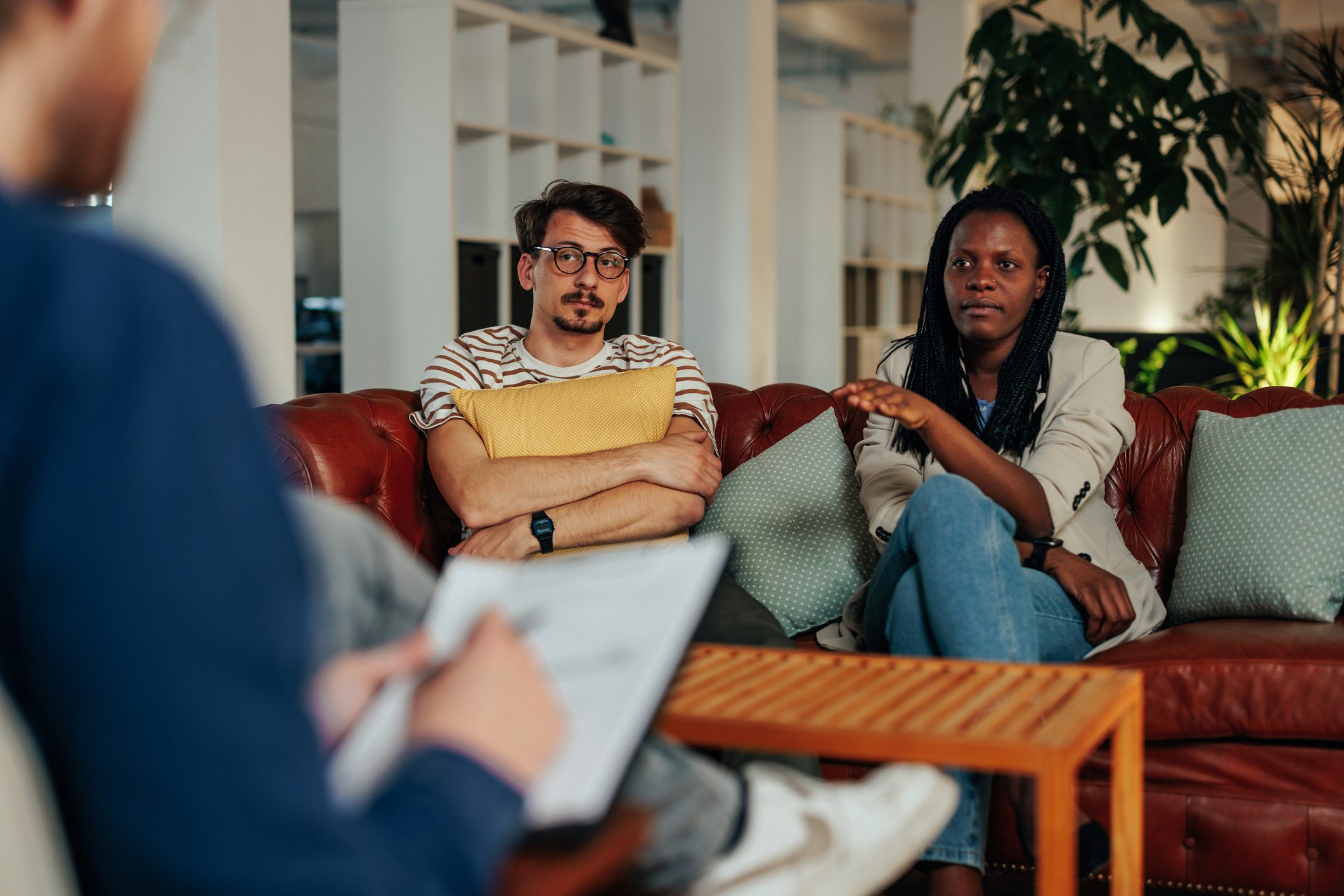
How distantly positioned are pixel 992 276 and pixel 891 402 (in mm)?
479

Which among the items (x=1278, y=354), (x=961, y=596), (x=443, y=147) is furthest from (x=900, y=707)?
(x=443, y=147)

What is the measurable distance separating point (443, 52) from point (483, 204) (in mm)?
648

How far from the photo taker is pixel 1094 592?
209 centimetres

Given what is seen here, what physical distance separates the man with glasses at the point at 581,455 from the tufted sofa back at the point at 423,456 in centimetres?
10

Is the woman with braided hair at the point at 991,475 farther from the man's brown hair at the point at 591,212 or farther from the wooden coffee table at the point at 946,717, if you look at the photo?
the man's brown hair at the point at 591,212

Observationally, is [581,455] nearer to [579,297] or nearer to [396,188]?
[579,297]

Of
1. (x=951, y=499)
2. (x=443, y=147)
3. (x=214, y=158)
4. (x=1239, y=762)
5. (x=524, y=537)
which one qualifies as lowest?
(x=1239, y=762)

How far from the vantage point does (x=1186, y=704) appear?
202 centimetres

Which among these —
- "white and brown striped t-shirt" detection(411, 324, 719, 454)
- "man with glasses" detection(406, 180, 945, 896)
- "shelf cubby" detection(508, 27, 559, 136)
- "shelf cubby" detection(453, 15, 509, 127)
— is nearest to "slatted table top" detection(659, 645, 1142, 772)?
"man with glasses" detection(406, 180, 945, 896)

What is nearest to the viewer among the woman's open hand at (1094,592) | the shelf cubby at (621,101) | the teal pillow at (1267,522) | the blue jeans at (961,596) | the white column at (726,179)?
the blue jeans at (961,596)

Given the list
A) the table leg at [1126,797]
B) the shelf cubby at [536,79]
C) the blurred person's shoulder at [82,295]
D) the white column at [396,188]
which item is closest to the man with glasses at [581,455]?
the table leg at [1126,797]

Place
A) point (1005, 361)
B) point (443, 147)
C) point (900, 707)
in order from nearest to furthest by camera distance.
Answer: point (900, 707) < point (1005, 361) < point (443, 147)

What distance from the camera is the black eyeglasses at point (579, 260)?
252 cm

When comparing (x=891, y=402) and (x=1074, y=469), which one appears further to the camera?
(x=1074, y=469)
